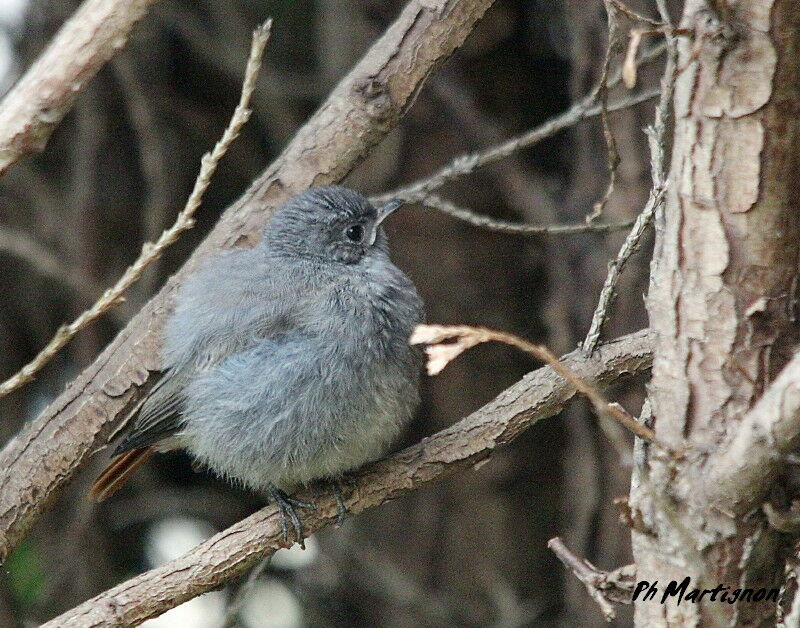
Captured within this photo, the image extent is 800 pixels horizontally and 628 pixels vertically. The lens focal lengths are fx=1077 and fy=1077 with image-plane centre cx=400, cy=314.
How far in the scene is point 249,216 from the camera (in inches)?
146

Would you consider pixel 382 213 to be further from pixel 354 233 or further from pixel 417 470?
pixel 417 470

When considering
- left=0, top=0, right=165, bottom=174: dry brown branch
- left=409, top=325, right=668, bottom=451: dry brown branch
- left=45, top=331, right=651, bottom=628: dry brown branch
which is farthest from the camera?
left=0, top=0, right=165, bottom=174: dry brown branch

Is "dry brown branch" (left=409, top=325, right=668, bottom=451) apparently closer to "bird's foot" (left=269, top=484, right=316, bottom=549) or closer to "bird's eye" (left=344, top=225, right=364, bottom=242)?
"bird's foot" (left=269, top=484, right=316, bottom=549)

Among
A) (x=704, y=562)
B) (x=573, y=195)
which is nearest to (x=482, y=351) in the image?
(x=573, y=195)

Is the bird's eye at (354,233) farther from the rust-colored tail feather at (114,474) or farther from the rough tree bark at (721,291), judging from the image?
the rough tree bark at (721,291)

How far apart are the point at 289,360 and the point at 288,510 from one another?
1.50 feet

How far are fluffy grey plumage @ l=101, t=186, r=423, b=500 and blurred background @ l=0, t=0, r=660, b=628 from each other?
1.43 m

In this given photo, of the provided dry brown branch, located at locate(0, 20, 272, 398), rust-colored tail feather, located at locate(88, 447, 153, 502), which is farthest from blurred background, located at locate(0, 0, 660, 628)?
dry brown branch, located at locate(0, 20, 272, 398)

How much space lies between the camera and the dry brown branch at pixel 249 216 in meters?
3.26

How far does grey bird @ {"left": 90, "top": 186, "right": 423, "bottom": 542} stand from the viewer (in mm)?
3281

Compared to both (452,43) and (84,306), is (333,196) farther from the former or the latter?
(84,306)

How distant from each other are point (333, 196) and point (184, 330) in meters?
0.67

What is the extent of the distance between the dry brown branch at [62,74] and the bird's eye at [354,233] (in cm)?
106

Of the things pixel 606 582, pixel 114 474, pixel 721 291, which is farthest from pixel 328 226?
pixel 721 291
